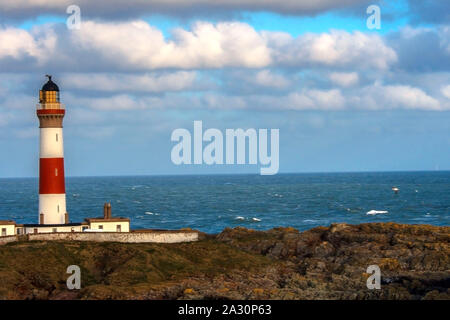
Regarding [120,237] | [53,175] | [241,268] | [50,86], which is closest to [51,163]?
[53,175]

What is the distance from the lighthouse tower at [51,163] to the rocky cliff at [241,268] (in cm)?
401

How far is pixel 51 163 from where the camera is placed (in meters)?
48.8

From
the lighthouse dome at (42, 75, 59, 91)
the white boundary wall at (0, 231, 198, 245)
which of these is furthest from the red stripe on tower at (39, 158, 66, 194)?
the lighthouse dome at (42, 75, 59, 91)

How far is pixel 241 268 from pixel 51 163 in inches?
587

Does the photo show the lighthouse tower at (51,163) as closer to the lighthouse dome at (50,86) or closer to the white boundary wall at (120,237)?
the lighthouse dome at (50,86)

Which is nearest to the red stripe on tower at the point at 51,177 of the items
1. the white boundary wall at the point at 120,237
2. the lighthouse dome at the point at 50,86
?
the white boundary wall at the point at 120,237

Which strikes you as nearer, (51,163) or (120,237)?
(120,237)

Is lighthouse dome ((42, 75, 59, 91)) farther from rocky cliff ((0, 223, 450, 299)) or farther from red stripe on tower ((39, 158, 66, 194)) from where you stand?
rocky cliff ((0, 223, 450, 299))

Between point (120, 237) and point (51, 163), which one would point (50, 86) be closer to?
point (51, 163)

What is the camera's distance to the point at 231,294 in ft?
120

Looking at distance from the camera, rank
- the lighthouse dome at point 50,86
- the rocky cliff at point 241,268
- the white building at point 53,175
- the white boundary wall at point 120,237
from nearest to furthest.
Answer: the rocky cliff at point 241,268, the white boundary wall at point 120,237, the white building at point 53,175, the lighthouse dome at point 50,86

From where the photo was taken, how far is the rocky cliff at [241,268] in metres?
37.2

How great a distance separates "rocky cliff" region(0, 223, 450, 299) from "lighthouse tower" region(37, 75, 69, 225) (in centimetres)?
401
